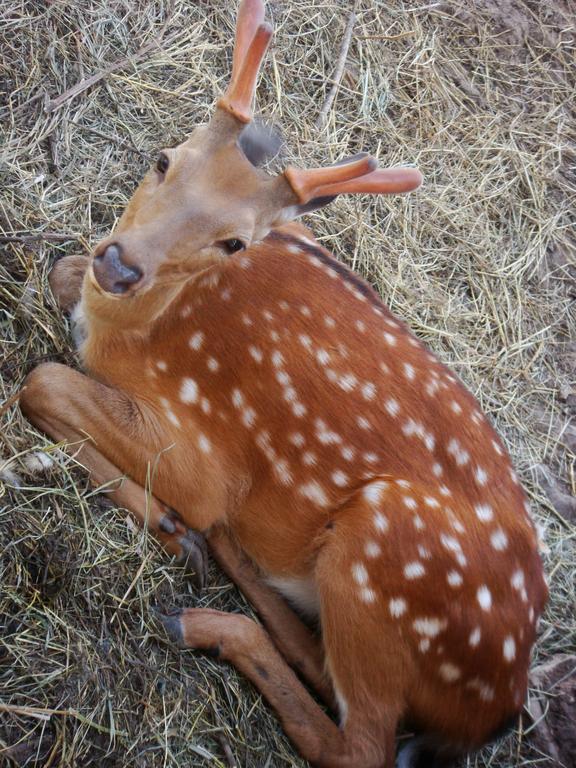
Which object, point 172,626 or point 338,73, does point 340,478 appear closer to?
point 172,626

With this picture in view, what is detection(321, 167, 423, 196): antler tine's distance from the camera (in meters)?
3.02

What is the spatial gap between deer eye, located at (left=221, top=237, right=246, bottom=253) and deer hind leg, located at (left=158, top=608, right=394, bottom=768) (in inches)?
51.3

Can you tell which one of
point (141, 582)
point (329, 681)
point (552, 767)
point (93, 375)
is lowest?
point (552, 767)

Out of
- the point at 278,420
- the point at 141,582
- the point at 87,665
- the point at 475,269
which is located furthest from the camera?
the point at 475,269

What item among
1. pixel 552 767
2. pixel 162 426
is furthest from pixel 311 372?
pixel 552 767

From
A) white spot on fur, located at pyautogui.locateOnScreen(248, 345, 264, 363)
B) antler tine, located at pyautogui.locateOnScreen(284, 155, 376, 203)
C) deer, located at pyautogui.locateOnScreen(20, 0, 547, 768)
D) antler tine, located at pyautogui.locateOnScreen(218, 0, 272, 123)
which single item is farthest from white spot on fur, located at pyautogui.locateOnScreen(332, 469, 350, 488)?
antler tine, located at pyautogui.locateOnScreen(218, 0, 272, 123)

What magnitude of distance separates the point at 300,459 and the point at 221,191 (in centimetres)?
104

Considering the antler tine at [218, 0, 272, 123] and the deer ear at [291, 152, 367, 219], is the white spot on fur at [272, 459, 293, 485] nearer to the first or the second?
the deer ear at [291, 152, 367, 219]

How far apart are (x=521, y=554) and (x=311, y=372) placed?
40.3 inches

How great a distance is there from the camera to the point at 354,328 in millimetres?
3422

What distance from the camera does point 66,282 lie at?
352 centimetres

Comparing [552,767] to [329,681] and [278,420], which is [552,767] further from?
[278,420]

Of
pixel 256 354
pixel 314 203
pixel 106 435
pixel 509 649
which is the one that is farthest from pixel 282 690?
pixel 314 203

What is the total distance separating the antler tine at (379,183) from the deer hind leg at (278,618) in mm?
1414
